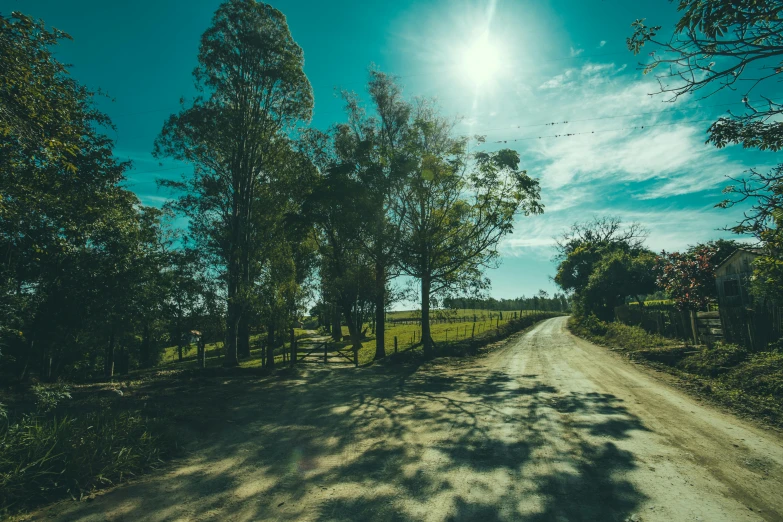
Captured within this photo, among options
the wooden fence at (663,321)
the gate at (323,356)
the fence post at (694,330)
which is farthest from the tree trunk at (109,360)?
the wooden fence at (663,321)

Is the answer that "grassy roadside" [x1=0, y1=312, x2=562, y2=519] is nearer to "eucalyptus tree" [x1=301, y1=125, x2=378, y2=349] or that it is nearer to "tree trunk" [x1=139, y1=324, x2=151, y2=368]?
"eucalyptus tree" [x1=301, y1=125, x2=378, y2=349]

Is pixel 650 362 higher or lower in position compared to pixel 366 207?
lower

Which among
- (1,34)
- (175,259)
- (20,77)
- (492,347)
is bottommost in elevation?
(492,347)

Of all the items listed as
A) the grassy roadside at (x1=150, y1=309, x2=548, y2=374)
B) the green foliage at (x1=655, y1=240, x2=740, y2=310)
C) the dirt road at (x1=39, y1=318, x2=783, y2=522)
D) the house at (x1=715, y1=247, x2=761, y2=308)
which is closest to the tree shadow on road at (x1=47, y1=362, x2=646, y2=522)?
the dirt road at (x1=39, y1=318, x2=783, y2=522)

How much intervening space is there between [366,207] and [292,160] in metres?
5.38

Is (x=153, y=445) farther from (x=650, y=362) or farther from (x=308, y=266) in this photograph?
(x=308, y=266)

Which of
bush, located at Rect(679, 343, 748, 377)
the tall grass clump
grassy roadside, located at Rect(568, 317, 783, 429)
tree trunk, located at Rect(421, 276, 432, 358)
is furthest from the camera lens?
tree trunk, located at Rect(421, 276, 432, 358)

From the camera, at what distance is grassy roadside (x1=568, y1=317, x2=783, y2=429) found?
8.38 m

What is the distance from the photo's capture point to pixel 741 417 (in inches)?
310

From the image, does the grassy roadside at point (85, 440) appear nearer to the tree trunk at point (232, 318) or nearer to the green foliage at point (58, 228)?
the green foliage at point (58, 228)

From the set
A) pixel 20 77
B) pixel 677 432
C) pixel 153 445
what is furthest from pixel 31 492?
pixel 677 432

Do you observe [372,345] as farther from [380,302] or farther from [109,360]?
[109,360]

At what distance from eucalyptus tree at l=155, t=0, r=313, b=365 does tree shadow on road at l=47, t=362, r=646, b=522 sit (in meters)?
10.4

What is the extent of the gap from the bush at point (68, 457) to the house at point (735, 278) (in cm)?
3135
